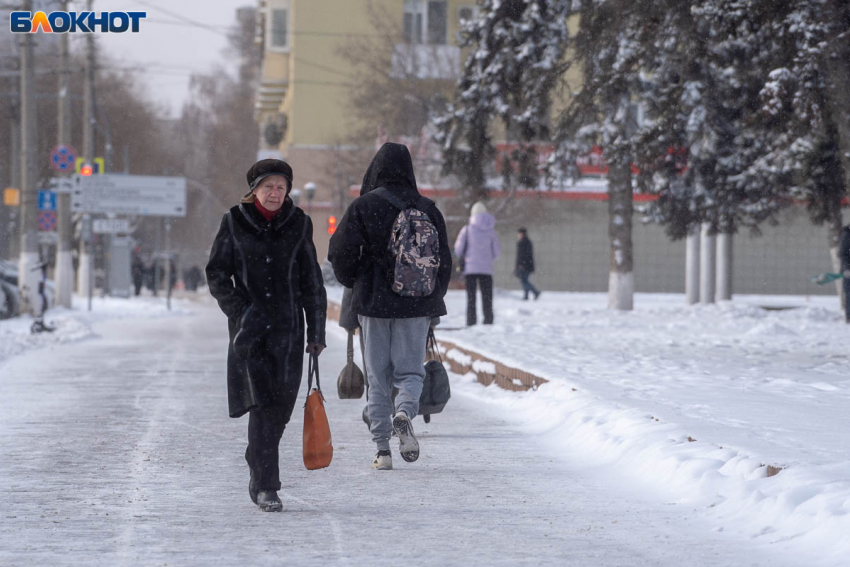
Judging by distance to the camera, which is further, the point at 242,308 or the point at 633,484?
the point at 633,484

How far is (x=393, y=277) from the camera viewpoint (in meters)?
7.39

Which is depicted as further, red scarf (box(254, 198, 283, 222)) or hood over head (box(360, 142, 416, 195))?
hood over head (box(360, 142, 416, 195))

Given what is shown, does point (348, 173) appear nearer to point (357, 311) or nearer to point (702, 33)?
point (702, 33)

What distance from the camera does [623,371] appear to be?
12383mm

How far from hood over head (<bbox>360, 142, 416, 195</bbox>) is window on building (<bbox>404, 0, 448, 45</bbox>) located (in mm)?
45269

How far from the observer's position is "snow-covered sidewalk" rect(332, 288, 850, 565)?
19.6 feet

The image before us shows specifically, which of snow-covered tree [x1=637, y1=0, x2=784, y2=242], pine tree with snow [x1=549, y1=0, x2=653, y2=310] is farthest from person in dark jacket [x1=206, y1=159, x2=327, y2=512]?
pine tree with snow [x1=549, y1=0, x2=653, y2=310]

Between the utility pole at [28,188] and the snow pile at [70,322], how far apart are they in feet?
2.49

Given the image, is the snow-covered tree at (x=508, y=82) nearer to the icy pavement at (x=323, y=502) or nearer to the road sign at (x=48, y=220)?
the road sign at (x=48, y=220)

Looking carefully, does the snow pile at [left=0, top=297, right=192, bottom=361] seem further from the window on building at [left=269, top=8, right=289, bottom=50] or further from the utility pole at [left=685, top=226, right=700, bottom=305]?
the window on building at [left=269, top=8, right=289, bottom=50]

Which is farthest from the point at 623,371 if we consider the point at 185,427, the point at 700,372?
the point at 185,427

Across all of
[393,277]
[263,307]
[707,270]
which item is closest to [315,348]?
[263,307]

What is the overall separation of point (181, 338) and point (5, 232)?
41832 millimetres

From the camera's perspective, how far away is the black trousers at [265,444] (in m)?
6.30
